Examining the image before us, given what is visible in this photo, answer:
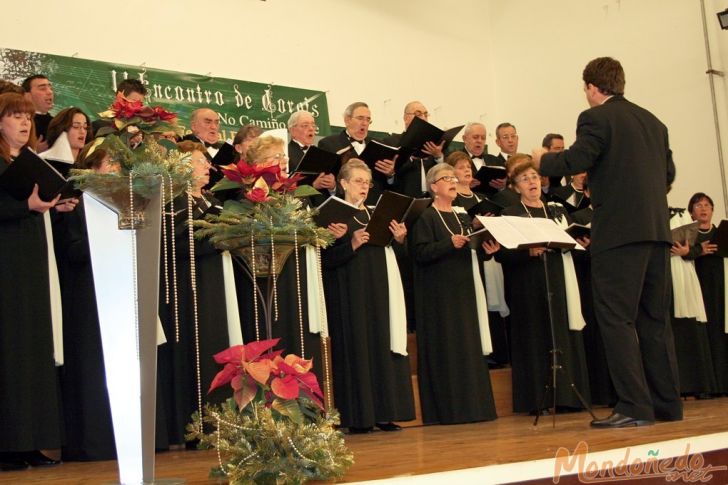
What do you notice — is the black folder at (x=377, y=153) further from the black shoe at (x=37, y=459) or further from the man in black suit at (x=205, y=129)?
the black shoe at (x=37, y=459)

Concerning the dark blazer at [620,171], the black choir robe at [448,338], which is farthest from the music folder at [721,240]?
the dark blazer at [620,171]

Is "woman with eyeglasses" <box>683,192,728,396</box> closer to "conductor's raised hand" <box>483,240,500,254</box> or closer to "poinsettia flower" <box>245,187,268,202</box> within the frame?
"conductor's raised hand" <box>483,240,500,254</box>

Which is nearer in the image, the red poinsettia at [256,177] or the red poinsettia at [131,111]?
the red poinsettia at [131,111]

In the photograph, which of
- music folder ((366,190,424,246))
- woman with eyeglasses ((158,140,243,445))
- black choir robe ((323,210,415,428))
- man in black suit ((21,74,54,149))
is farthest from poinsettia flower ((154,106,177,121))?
man in black suit ((21,74,54,149))

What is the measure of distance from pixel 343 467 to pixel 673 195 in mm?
7367

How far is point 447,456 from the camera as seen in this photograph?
373 cm

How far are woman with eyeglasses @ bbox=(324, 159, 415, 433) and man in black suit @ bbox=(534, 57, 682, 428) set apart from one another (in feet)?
4.34

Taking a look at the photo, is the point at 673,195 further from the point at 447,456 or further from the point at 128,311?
the point at 128,311

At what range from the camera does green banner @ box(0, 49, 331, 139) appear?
7418 mm

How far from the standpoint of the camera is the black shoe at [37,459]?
4452 millimetres

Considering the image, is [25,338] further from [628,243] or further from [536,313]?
[536,313]

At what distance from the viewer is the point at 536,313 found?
6.58 meters

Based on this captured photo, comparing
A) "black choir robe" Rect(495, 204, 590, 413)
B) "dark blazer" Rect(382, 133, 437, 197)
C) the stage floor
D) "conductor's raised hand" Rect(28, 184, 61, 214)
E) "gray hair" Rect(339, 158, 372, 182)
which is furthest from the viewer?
"dark blazer" Rect(382, 133, 437, 197)

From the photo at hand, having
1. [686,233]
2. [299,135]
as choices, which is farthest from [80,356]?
[686,233]
